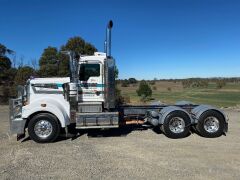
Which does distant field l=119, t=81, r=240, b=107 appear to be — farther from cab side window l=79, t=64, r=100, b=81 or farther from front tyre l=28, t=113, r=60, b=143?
front tyre l=28, t=113, r=60, b=143

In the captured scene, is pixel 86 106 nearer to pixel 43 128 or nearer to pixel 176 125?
pixel 43 128

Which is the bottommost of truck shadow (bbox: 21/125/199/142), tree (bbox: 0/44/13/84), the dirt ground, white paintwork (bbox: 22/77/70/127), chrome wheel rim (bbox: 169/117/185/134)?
the dirt ground

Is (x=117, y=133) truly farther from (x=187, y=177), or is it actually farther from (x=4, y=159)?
(x=187, y=177)

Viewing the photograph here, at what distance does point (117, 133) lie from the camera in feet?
41.0

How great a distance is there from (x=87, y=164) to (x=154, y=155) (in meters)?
1.99

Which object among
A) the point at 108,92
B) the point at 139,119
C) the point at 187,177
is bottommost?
the point at 187,177

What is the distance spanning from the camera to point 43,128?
10.9 m

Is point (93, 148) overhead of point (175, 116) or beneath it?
beneath

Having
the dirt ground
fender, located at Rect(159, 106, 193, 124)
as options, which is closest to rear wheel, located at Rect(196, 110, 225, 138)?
the dirt ground

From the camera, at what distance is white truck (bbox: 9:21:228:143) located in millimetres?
10977

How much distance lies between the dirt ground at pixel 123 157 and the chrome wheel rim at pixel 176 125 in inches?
16.9

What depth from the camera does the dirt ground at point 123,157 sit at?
24.1ft

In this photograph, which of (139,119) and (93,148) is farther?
(139,119)

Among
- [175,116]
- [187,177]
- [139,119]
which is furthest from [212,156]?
[139,119]
